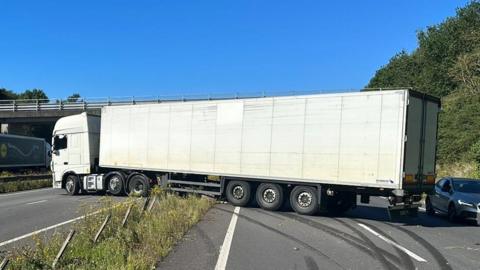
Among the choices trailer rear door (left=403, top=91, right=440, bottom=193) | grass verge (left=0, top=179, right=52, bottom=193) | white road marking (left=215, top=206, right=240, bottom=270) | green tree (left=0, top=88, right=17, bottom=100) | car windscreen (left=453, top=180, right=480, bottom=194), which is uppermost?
green tree (left=0, top=88, right=17, bottom=100)

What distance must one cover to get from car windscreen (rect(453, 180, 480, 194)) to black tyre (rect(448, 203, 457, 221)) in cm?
79

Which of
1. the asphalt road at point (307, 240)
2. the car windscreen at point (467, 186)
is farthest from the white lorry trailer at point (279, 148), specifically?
the car windscreen at point (467, 186)

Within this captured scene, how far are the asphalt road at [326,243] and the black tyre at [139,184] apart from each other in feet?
19.8

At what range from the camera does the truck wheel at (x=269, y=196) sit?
17.6 m

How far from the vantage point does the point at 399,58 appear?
282 feet

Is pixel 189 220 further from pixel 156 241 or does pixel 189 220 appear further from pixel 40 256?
pixel 40 256

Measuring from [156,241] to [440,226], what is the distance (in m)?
8.56

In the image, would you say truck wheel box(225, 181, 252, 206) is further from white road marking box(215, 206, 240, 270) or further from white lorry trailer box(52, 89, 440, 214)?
white road marking box(215, 206, 240, 270)

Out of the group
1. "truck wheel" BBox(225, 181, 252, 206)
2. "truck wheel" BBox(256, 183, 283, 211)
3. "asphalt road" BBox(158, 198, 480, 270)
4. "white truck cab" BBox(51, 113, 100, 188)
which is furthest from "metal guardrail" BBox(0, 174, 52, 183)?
"asphalt road" BBox(158, 198, 480, 270)

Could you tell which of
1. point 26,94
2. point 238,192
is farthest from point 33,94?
point 238,192

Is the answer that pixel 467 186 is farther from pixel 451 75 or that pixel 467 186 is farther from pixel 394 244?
pixel 451 75

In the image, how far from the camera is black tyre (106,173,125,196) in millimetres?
23125

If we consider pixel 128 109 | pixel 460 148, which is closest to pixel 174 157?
pixel 128 109

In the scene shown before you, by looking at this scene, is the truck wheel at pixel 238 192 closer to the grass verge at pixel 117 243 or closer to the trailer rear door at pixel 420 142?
the grass verge at pixel 117 243
